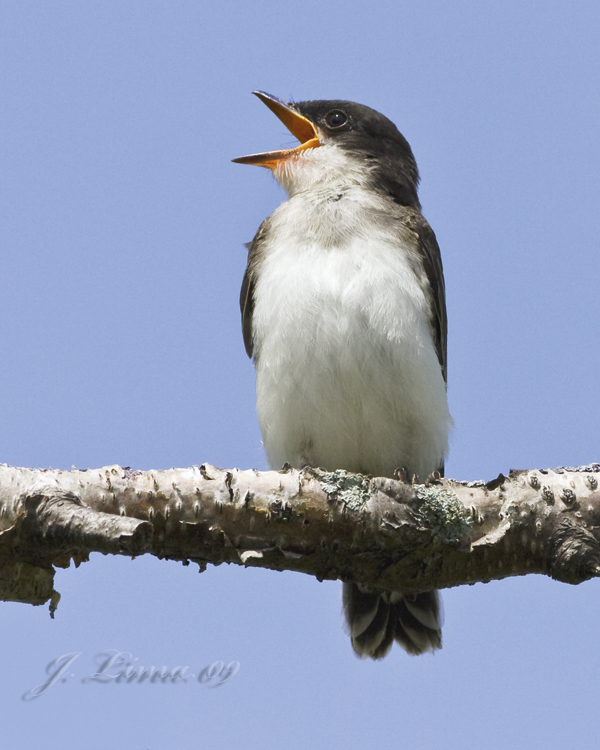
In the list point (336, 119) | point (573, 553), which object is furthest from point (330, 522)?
point (336, 119)

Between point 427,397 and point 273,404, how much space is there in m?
1.27

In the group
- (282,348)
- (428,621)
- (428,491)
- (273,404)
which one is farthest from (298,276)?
(428,621)

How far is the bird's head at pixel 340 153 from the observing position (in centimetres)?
905

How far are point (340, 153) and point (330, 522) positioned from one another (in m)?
4.63

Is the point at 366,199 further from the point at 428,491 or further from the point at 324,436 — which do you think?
the point at 428,491

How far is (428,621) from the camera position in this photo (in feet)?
25.6

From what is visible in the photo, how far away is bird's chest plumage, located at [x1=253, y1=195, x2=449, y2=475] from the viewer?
7.36 meters

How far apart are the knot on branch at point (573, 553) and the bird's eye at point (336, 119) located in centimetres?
525

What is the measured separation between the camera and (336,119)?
31.8ft

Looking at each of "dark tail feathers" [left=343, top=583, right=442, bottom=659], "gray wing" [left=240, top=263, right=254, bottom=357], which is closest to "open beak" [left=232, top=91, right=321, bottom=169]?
"gray wing" [left=240, top=263, right=254, bottom=357]

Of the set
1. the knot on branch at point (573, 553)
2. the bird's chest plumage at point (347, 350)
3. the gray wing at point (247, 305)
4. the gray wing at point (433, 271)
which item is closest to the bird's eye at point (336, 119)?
the gray wing at point (433, 271)

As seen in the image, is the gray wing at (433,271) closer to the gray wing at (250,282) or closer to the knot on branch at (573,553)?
the gray wing at (250,282)

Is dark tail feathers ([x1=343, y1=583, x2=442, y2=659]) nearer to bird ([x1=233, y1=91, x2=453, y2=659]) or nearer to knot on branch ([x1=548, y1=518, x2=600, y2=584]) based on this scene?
bird ([x1=233, y1=91, x2=453, y2=659])

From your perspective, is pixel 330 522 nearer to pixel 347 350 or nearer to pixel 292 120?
pixel 347 350
